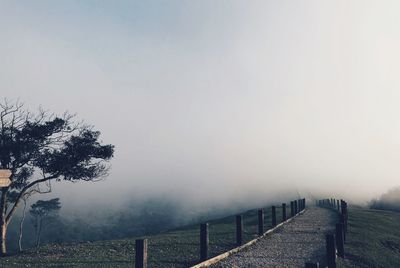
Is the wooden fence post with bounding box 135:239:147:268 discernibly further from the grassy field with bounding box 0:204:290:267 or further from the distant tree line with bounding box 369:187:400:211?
the distant tree line with bounding box 369:187:400:211

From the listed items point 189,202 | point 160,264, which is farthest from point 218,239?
point 189,202

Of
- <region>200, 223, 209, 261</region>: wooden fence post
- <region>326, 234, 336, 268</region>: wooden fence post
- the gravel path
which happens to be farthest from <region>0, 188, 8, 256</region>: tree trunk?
<region>326, 234, 336, 268</region>: wooden fence post

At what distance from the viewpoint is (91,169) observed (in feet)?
91.5

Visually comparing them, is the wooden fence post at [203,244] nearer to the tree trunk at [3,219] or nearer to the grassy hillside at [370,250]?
the grassy hillside at [370,250]

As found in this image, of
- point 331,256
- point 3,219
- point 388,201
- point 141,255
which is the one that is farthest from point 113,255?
point 388,201

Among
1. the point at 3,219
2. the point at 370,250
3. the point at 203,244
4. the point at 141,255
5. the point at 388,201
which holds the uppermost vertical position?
the point at 141,255

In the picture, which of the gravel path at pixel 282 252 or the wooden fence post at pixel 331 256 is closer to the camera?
the wooden fence post at pixel 331 256

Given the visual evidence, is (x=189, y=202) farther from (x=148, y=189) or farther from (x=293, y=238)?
(x=293, y=238)

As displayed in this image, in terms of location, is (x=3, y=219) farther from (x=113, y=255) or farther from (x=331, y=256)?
(x=331, y=256)

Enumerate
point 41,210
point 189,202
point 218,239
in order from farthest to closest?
point 189,202
point 41,210
point 218,239

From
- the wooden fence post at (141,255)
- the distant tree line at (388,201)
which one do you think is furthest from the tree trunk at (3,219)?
the distant tree line at (388,201)

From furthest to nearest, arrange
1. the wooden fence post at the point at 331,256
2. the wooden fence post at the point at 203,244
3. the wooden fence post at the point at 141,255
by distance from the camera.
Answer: the wooden fence post at the point at 203,244
the wooden fence post at the point at 331,256
the wooden fence post at the point at 141,255

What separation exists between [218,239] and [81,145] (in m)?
12.7

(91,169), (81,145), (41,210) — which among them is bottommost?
(41,210)
